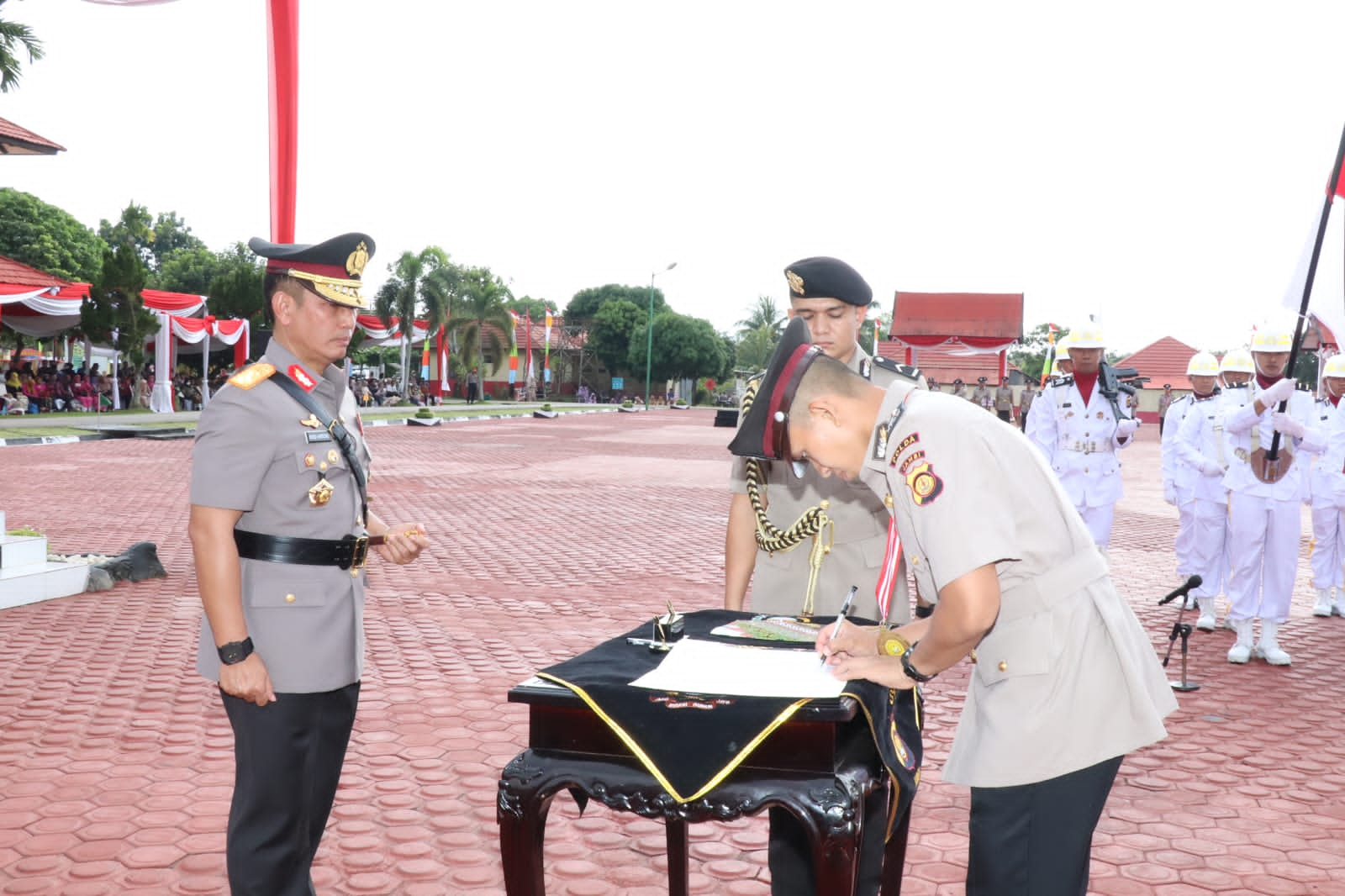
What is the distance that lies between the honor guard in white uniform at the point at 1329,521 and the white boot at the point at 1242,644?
6.69ft

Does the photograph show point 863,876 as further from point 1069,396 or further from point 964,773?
point 1069,396

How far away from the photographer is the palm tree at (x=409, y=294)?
50.0 meters

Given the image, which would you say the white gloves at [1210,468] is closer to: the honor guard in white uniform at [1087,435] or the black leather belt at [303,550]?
the honor guard in white uniform at [1087,435]

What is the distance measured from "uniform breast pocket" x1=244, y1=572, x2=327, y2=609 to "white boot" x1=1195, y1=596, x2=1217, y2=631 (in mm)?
7155

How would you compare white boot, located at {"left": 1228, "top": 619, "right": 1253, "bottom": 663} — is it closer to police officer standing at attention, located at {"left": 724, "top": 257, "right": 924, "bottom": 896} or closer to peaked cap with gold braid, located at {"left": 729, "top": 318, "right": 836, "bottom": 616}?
police officer standing at attention, located at {"left": 724, "top": 257, "right": 924, "bottom": 896}

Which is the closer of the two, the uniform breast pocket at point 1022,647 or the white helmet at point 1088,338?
the uniform breast pocket at point 1022,647

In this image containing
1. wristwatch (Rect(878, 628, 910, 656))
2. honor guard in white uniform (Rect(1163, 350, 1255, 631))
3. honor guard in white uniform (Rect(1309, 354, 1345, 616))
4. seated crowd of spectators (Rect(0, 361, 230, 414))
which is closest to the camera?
wristwatch (Rect(878, 628, 910, 656))

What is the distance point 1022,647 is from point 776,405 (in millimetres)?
662

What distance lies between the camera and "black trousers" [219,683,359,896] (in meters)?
2.64

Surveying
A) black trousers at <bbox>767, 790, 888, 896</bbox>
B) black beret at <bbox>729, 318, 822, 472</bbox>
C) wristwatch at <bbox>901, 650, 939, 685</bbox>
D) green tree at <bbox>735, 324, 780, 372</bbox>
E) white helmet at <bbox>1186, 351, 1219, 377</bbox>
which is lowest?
black trousers at <bbox>767, 790, 888, 896</bbox>

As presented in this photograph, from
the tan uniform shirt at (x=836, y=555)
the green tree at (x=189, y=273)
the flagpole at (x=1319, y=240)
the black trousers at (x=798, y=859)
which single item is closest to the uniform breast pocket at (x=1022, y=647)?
the black trousers at (x=798, y=859)

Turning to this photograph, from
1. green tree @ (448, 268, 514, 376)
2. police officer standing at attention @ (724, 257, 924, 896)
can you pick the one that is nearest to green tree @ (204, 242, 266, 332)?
green tree @ (448, 268, 514, 376)

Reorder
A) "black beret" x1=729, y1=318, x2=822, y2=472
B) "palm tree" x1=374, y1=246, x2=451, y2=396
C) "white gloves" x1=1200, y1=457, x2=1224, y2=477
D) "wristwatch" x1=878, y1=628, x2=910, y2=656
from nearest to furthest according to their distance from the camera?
"black beret" x1=729, y1=318, x2=822, y2=472 < "wristwatch" x1=878, y1=628, x2=910, y2=656 < "white gloves" x1=1200, y1=457, x2=1224, y2=477 < "palm tree" x1=374, y1=246, x2=451, y2=396

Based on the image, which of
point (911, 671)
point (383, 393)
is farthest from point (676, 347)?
point (911, 671)
